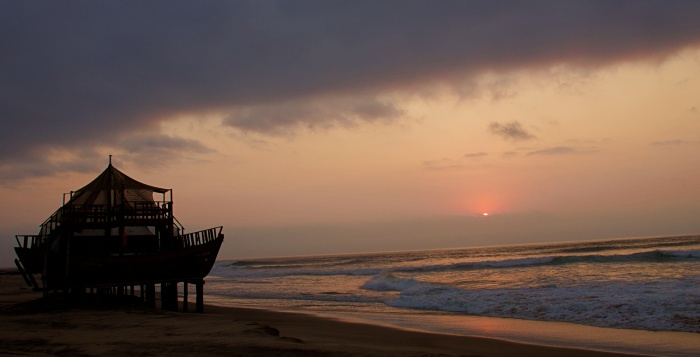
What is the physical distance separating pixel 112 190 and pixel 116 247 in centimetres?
243

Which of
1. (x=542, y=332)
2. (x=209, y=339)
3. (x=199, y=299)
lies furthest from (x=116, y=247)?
(x=542, y=332)

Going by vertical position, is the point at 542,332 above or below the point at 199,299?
below

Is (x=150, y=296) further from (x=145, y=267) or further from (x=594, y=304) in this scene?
(x=594, y=304)

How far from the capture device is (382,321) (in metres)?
17.7

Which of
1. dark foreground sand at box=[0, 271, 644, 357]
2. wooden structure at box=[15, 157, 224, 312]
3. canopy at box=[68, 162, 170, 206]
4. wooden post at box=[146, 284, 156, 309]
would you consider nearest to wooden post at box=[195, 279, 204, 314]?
wooden structure at box=[15, 157, 224, 312]

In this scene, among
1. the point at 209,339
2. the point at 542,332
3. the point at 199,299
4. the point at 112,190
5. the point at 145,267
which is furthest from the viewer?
the point at 112,190

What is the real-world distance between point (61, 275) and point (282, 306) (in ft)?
28.6

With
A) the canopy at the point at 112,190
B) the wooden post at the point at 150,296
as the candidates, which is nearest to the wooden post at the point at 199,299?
the wooden post at the point at 150,296

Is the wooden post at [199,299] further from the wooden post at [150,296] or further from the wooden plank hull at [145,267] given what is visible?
the wooden post at [150,296]

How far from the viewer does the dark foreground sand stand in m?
10.2

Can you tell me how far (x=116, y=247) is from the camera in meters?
22.2

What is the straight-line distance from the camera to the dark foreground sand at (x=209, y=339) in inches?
400

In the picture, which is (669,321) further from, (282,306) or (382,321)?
(282,306)

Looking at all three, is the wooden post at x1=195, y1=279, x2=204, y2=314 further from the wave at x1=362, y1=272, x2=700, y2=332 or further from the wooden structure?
the wave at x1=362, y1=272, x2=700, y2=332
